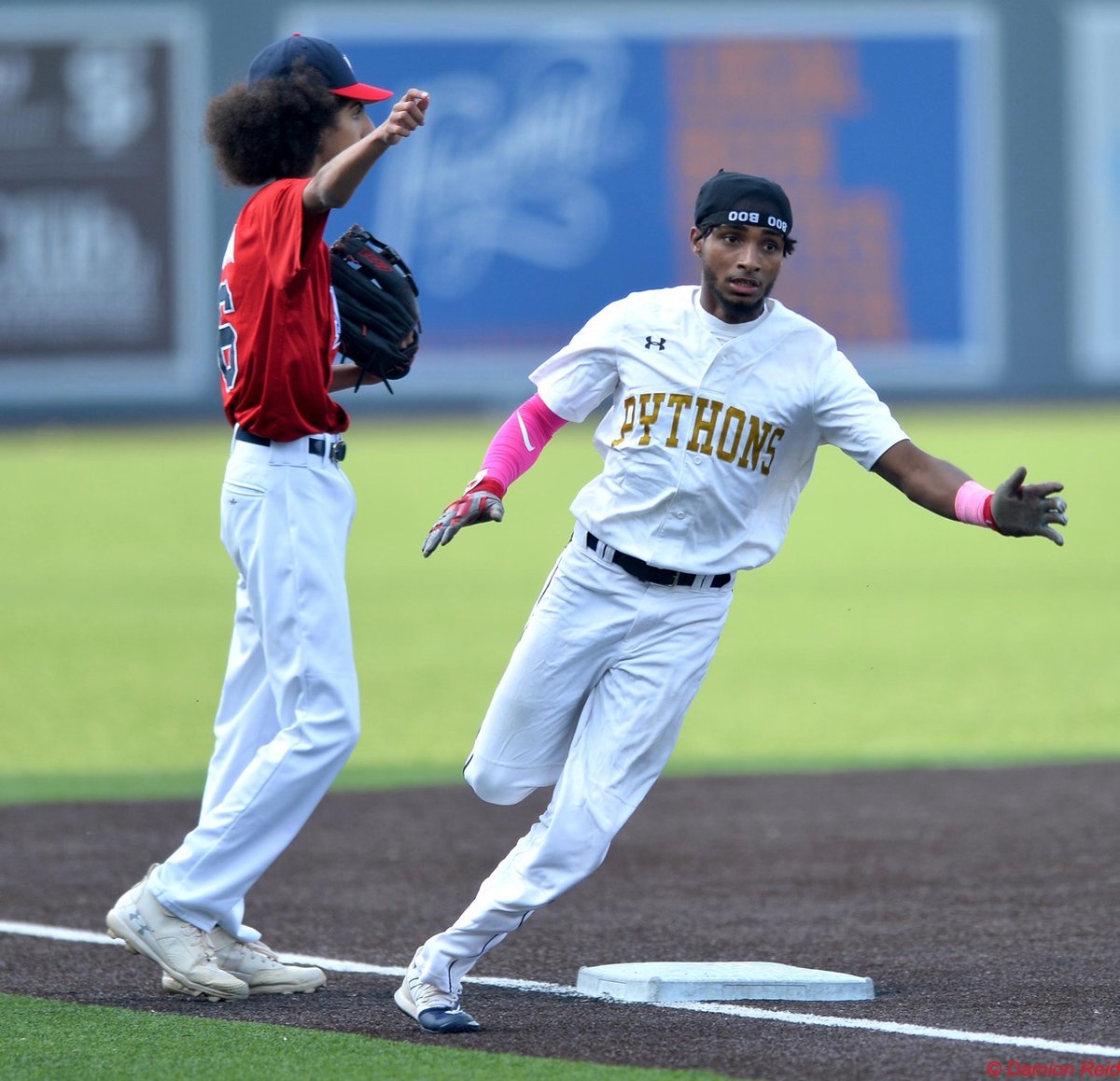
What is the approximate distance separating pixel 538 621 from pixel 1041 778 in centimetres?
462

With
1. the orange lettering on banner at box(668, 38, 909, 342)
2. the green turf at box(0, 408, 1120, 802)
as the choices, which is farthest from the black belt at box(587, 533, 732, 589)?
the orange lettering on banner at box(668, 38, 909, 342)

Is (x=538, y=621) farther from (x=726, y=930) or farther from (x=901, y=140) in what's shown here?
(x=901, y=140)

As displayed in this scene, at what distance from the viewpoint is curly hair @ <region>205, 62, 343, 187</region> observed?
5270 millimetres

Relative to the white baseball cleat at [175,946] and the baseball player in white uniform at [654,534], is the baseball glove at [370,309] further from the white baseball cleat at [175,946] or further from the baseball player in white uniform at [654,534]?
the white baseball cleat at [175,946]

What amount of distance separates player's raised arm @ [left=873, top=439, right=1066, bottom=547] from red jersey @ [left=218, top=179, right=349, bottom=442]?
146 cm

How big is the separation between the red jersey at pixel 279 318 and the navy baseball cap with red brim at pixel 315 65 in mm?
332

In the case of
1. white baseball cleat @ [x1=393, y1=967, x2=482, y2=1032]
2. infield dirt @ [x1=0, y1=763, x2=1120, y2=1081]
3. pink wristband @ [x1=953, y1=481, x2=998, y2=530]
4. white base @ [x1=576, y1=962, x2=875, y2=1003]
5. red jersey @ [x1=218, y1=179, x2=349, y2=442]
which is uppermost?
red jersey @ [x1=218, y1=179, x2=349, y2=442]

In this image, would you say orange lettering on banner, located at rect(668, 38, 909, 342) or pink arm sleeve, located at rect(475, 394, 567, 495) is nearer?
pink arm sleeve, located at rect(475, 394, 567, 495)

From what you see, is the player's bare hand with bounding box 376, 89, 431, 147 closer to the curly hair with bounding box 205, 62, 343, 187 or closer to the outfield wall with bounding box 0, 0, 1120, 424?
the curly hair with bounding box 205, 62, 343, 187

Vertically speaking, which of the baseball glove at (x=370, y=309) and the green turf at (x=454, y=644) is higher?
the baseball glove at (x=370, y=309)

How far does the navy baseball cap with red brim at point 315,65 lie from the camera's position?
208 inches

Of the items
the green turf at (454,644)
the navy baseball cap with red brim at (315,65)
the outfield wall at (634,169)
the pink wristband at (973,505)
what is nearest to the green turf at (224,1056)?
the green turf at (454,644)

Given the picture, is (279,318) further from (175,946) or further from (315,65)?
(175,946)

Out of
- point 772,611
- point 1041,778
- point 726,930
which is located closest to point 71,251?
point 772,611
